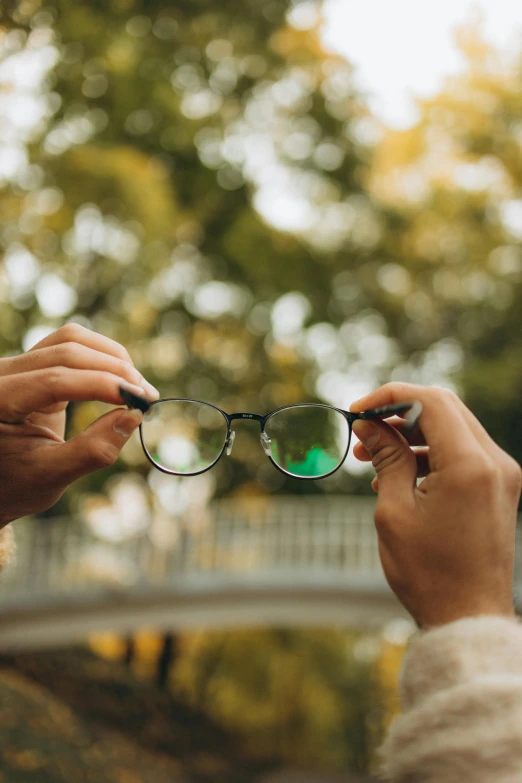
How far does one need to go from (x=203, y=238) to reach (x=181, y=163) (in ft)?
3.91

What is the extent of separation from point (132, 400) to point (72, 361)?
5.9 inches

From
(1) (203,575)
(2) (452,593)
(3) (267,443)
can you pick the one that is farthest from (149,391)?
(1) (203,575)

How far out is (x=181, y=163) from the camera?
10.4 metres

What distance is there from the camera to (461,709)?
1.10 m

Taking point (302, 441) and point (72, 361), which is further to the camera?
point (302, 441)

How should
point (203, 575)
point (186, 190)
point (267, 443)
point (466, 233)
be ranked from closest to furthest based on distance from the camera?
1. point (267, 443)
2. point (186, 190)
3. point (203, 575)
4. point (466, 233)

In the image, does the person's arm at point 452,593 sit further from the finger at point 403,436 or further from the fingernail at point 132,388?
the fingernail at point 132,388

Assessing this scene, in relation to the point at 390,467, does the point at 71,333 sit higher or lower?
higher

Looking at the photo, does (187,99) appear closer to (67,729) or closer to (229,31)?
(229,31)

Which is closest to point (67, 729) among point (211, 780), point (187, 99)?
point (211, 780)

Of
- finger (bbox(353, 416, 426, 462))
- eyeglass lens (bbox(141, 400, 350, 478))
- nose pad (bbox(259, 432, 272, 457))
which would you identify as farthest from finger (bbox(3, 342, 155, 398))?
finger (bbox(353, 416, 426, 462))

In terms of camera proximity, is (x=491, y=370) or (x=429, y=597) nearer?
(x=429, y=597)

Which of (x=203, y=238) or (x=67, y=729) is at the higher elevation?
(x=203, y=238)

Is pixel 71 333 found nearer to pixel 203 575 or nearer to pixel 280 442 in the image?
pixel 280 442
